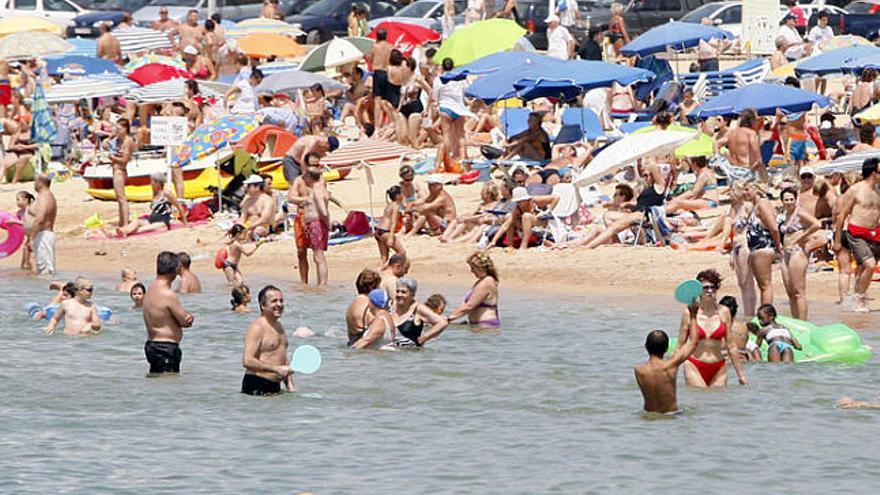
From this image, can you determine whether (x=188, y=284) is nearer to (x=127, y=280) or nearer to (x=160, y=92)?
(x=127, y=280)

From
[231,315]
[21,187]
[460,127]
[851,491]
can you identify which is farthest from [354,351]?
[21,187]

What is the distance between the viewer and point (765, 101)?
73.8ft

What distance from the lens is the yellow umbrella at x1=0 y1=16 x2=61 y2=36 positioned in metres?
34.5

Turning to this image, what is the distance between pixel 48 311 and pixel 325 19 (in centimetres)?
2218

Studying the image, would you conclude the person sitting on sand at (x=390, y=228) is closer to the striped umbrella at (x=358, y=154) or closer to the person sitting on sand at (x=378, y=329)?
the striped umbrella at (x=358, y=154)

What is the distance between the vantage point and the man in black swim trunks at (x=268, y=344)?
13.1 metres

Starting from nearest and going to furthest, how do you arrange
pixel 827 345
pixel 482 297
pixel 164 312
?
1. pixel 164 312
2. pixel 827 345
3. pixel 482 297

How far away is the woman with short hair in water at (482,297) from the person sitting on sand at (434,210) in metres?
4.43

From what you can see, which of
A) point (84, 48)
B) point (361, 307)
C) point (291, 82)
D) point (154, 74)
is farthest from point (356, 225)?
point (84, 48)

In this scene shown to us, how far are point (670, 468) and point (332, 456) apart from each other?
2.32m

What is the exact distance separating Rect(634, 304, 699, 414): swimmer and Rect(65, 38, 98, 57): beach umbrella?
21110 millimetres

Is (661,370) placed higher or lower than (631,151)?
lower

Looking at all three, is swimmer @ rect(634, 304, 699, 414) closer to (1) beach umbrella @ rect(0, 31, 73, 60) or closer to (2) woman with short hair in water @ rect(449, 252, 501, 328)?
(2) woman with short hair in water @ rect(449, 252, 501, 328)

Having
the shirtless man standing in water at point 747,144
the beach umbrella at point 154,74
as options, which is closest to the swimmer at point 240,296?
the shirtless man standing in water at point 747,144
